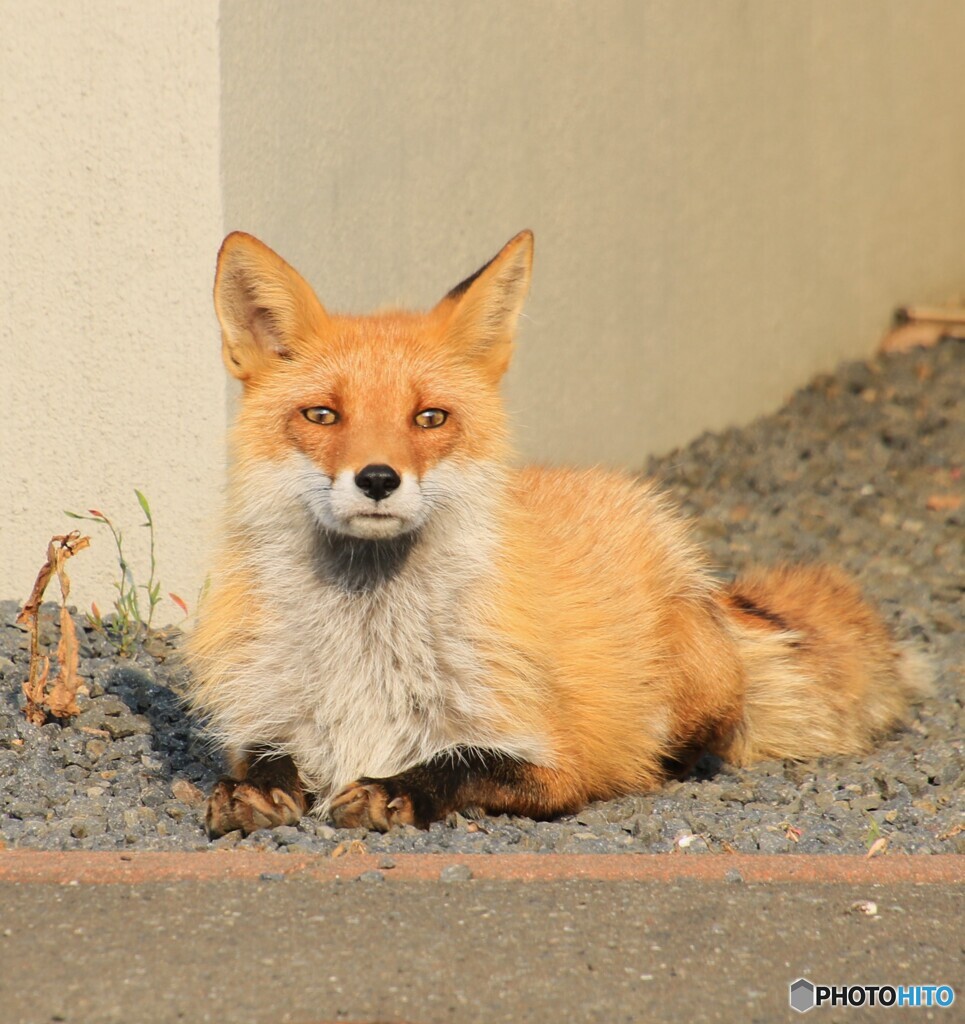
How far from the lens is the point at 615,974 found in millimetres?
2838

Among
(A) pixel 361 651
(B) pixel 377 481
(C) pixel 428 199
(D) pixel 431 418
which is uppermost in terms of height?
(C) pixel 428 199

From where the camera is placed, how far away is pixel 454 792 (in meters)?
3.93

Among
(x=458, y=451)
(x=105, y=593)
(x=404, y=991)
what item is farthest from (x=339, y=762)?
(x=105, y=593)

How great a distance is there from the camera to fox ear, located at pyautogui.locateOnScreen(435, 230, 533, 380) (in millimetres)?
4125

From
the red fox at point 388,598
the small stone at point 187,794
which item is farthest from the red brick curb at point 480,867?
the small stone at point 187,794

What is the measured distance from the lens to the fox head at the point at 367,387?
12.2ft

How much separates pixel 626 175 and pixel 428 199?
5.83ft

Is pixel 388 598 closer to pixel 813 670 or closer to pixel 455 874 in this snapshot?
pixel 455 874

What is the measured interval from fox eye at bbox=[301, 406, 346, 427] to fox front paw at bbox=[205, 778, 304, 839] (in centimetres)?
98

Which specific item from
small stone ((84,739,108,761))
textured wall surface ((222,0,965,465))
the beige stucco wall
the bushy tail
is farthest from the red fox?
textured wall surface ((222,0,965,465))

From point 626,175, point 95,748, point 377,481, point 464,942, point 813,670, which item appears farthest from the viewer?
point 626,175

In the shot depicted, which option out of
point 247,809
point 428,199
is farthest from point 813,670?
point 428,199

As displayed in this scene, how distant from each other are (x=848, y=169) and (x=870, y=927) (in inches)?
298

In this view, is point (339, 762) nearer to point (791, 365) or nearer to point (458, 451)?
point (458, 451)
